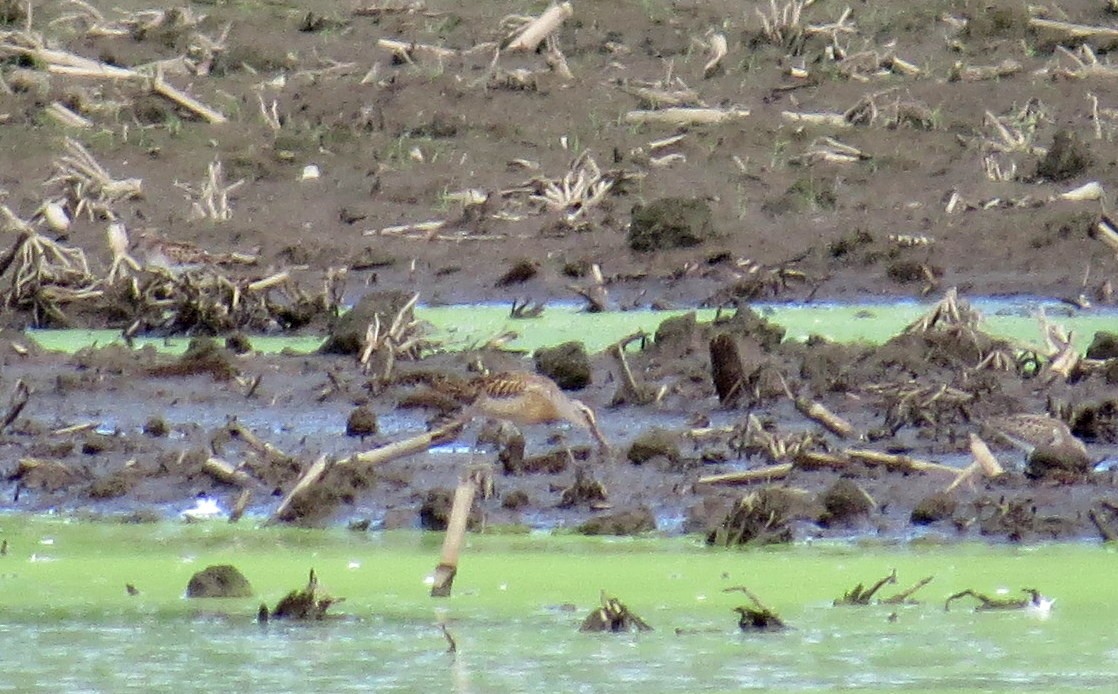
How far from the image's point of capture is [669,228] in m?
11.5

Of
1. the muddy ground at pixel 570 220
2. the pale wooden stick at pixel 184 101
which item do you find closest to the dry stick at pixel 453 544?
the muddy ground at pixel 570 220

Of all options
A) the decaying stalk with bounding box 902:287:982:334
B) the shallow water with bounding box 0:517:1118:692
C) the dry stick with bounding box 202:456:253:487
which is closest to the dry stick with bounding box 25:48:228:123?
the decaying stalk with bounding box 902:287:982:334

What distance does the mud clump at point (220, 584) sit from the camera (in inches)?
219

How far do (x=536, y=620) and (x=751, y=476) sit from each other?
5.22 feet

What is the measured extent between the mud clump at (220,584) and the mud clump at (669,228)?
604 centimetres

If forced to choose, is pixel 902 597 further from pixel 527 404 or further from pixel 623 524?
pixel 527 404

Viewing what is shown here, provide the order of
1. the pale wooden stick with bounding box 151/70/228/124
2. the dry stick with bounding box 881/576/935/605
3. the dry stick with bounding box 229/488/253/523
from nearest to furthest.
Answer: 1. the dry stick with bounding box 881/576/935/605
2. the dry stick with bounding box 229/488/253/523
3. the pale wooden stick with bounding box 151/70/228/124

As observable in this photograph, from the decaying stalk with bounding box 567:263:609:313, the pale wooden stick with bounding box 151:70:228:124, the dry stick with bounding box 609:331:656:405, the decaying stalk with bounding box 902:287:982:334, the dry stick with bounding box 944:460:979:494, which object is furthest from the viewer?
the pale wooden stick with bounding box 151:70:228:124

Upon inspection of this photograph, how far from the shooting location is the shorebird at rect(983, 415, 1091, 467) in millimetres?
6801

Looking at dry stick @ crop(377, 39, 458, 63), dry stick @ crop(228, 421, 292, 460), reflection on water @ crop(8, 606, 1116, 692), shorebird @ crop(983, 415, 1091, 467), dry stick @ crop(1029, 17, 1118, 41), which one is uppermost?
reflection on water @ crop(8, 606, 1116, 692)

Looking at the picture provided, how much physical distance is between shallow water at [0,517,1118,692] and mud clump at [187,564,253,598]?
0.16 feet

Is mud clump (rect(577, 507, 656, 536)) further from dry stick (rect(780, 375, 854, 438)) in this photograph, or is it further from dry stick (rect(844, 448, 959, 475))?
dry stick (rect(780, 375, 854, 438))

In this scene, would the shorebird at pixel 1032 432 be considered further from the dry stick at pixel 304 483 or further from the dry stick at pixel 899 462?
the dry stick at pixel 304 483

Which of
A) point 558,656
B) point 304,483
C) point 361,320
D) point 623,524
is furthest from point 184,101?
point 558,656
